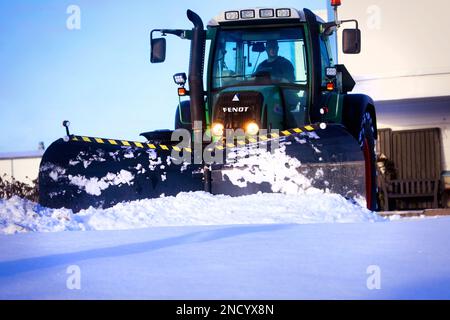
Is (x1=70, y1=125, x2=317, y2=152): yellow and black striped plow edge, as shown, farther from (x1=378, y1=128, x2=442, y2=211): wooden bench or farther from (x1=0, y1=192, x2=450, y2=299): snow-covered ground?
(x1=378, y1=128, x2=442, y2=211): wooden bench

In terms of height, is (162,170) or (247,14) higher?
(247,14)

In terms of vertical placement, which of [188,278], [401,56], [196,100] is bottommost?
[188,278]

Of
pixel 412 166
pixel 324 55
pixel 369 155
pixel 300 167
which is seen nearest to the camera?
pixel 300 167

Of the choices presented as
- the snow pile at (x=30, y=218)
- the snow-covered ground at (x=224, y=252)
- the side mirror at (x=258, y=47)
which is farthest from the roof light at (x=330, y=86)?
the snow pile at (x=30, y=218)

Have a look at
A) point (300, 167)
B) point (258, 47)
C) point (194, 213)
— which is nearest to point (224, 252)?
point (194, 213)

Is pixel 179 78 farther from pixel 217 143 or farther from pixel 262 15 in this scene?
pixel 262 15

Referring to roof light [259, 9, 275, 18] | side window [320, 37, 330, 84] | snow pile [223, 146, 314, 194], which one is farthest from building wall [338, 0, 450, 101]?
snow pile [223, 146, 314, 194]

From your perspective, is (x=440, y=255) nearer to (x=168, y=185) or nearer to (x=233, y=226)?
(x=233, y=226)

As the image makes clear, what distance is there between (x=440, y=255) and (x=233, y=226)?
8.83 feet

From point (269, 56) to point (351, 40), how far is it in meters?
1.27

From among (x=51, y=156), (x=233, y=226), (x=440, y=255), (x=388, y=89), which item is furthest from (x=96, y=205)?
(x=388, y=89)

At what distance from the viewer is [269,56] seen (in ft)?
32.3

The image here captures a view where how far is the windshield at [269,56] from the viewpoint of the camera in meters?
9.73

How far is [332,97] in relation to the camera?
10070 mm
